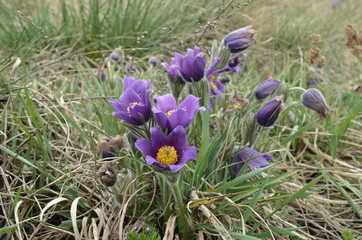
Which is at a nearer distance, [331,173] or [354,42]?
[331,173]

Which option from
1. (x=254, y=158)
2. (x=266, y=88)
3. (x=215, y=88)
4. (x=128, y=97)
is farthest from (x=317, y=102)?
(x=128, y=97)

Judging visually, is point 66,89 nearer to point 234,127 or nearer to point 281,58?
point 234,127

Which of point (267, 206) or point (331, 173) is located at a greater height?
point (267, 206)

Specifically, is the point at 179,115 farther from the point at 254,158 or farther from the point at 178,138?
the point at 254,158

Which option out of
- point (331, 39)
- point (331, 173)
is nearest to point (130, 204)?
point (331, 173)

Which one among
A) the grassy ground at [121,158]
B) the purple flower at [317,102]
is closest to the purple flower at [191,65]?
the grassy ground at [121,158]

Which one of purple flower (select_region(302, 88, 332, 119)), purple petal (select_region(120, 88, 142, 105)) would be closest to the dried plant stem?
purple petal (select_region(120, 88, 142, 105))
